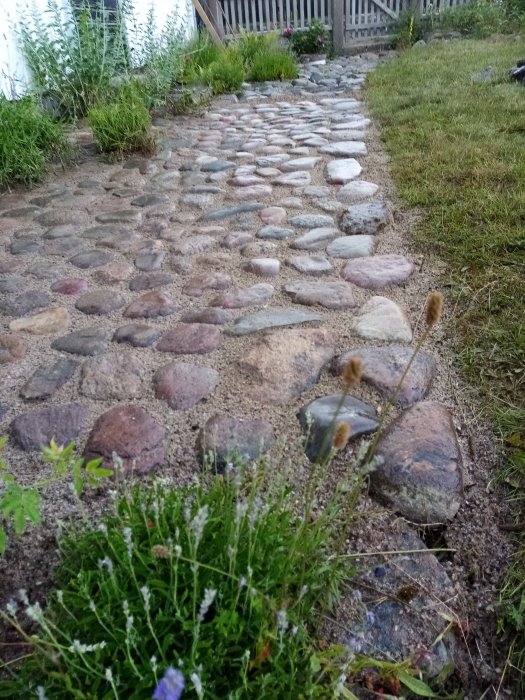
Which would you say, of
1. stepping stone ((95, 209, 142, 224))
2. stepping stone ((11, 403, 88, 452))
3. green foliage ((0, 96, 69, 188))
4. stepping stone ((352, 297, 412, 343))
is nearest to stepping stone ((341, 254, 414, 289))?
stepping stone ((352, 297, 412, 343))

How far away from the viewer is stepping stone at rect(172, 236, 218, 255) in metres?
2.99

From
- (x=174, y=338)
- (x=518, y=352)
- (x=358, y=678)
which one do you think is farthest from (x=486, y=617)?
(x=174, y=338)

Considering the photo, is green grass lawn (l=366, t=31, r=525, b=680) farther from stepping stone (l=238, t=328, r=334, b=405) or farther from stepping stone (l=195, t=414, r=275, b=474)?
stepping stone (l=195, t=414, r=275, b=474)

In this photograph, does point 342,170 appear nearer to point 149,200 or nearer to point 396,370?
point 149,200

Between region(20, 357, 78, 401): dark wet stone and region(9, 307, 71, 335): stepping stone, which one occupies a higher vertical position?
region(9, 307, 71, 335): stepping stone

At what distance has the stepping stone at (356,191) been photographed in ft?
11.4

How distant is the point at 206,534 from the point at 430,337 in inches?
50.0

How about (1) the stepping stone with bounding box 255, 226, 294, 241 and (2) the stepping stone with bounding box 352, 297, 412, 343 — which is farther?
(1) the stepping stone with bounding box 255, 226, 294, 241

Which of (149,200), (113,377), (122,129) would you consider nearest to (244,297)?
(113,377)

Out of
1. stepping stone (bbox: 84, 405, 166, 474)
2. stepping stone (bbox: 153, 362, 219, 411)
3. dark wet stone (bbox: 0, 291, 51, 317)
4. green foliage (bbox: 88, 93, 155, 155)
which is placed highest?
green foliage (bbox: 88, 93, 155, 155)

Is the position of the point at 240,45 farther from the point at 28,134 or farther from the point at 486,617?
the point at 486,617

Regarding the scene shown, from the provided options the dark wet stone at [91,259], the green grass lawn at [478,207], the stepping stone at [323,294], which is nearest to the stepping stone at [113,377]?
the stepping stone at [323,294]

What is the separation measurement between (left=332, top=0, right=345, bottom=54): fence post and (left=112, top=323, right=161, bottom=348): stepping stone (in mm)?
10051

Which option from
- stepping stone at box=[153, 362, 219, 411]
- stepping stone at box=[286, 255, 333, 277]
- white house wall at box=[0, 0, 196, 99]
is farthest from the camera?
white house wall at box=[0, 0, 196, 99]
